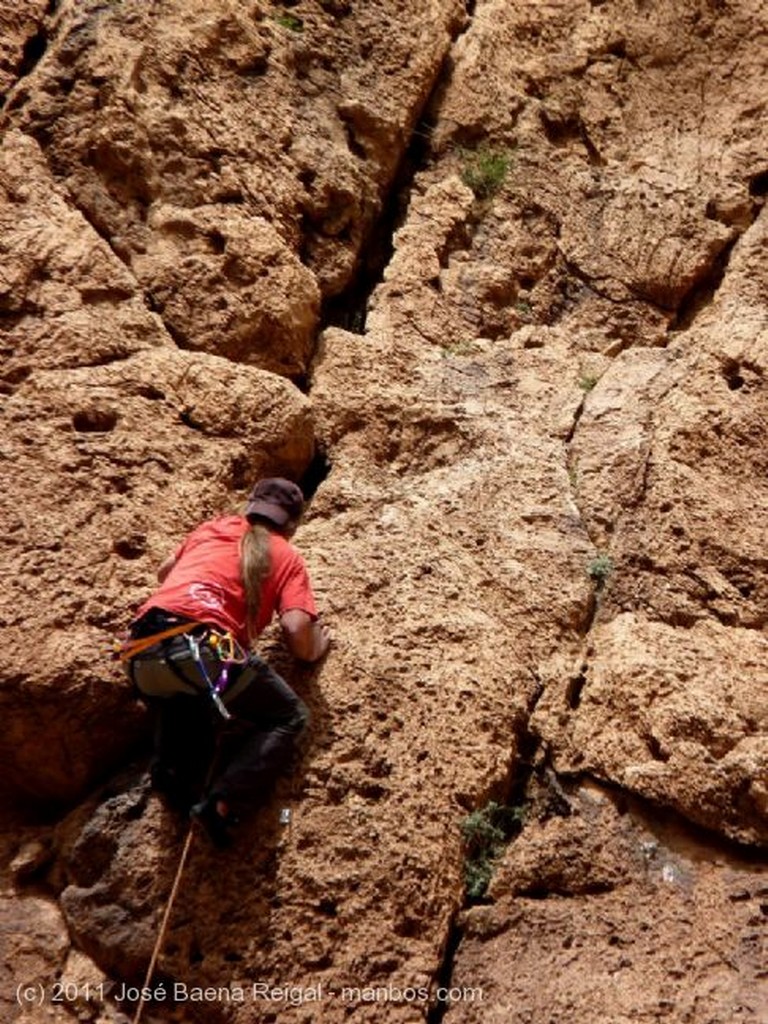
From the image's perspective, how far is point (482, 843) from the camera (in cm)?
454

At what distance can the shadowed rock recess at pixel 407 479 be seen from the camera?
13.9ft

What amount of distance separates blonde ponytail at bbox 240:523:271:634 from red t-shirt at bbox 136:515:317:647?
24 millimetres

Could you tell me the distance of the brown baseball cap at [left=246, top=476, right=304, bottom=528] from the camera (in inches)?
185

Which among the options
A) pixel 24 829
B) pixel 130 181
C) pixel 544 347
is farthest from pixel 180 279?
pixel 24 829

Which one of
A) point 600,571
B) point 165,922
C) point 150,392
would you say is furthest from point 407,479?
point 165,922

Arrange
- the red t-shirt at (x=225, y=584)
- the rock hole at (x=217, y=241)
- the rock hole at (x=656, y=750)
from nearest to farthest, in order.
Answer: the red t-shirt at (x=225, y=584) < the rock hole at (x=656, y=750) < the rock hole at (x=217, y=241)

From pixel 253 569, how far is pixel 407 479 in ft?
5.38

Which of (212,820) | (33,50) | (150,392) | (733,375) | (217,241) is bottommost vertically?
(212,820)

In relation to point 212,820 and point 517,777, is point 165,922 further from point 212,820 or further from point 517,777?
point 517,777

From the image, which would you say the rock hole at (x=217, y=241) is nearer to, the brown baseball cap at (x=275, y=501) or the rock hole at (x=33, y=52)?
the rock hole at (x=33, y=52)

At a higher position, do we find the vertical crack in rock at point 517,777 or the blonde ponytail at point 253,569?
the blonde ponytail at point 253,569

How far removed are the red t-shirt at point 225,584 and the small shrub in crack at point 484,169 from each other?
3868mm

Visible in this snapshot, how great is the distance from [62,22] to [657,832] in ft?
19.7

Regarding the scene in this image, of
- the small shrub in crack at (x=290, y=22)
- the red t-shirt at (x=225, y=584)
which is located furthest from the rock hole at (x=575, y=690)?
the small shrub in crack at (x=290, y=22)
